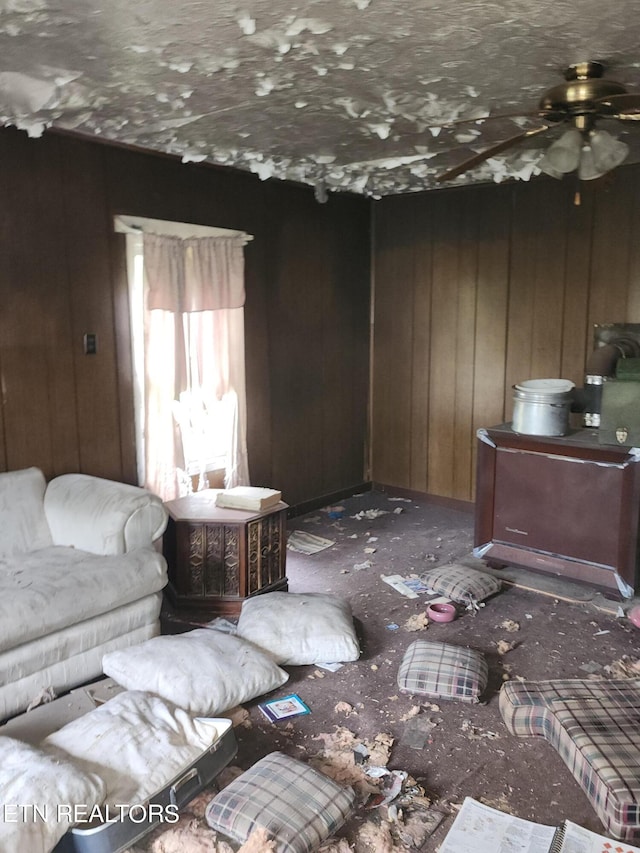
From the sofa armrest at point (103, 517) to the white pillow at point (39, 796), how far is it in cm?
107

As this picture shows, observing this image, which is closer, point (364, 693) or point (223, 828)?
point (223, 828)

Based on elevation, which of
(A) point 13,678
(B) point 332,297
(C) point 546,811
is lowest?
(C) point 546,811

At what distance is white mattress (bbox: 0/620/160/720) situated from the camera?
92.4 inches

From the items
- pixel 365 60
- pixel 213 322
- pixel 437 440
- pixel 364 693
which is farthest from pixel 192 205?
pixel 364 693

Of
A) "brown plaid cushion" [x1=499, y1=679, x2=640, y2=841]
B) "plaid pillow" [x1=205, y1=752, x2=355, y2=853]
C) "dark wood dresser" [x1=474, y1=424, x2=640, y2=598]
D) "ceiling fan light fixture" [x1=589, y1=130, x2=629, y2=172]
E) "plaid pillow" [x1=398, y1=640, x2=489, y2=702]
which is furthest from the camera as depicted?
"dark wood dresser" [x1=474, y1=424, x2=640, y2=598]

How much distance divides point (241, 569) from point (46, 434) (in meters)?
1.15

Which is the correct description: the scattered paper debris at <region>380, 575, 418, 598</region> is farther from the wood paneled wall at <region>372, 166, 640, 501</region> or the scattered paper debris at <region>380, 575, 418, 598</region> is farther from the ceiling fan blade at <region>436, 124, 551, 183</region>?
the ceiling fan blade at <region>436, 124, 551, 183</region>

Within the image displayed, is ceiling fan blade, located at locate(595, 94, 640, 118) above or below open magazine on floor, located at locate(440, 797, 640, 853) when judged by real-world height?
above

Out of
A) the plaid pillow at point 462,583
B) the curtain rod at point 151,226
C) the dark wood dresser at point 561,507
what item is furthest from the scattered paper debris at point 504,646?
the curtain rod at point 151,226

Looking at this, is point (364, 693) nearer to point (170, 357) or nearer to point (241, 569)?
point (241, 569)

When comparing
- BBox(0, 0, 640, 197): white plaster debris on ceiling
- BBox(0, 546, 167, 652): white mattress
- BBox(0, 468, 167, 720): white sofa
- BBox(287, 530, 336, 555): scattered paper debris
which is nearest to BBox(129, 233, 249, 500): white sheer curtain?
BBox(287, 530, 336, 555): scattered paper debris

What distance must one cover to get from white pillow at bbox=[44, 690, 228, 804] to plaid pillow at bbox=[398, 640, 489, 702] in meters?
0.78

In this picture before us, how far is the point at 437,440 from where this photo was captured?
502cm

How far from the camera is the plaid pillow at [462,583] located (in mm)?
3369
